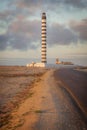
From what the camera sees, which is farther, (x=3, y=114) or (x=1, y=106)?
(x=1, y=106)

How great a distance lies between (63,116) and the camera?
1068 cm

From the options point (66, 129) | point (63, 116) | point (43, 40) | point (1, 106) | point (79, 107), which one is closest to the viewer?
point (66, 129)

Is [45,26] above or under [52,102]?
above

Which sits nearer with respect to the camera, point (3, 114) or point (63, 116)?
point (63, 116)

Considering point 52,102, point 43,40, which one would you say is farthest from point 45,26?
point 52,102

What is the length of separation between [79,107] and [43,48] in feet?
257

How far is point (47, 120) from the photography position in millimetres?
10078

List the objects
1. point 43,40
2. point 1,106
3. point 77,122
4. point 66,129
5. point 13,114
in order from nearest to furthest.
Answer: point 66,129 → point 77,122 → point 13,114 → point 1,106 → point 43,40

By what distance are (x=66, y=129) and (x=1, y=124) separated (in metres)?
2.67

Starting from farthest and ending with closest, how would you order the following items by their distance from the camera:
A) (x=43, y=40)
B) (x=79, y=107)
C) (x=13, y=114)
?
(x=43, y=40), (x=79, y=107), (x=13, y=114)

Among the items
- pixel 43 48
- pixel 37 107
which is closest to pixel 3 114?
pixel 37 107

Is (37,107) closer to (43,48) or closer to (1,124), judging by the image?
(1,124)

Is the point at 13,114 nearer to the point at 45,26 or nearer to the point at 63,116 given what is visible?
the point at 63,116

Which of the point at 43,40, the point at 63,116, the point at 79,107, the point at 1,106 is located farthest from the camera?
the point at 43,40
